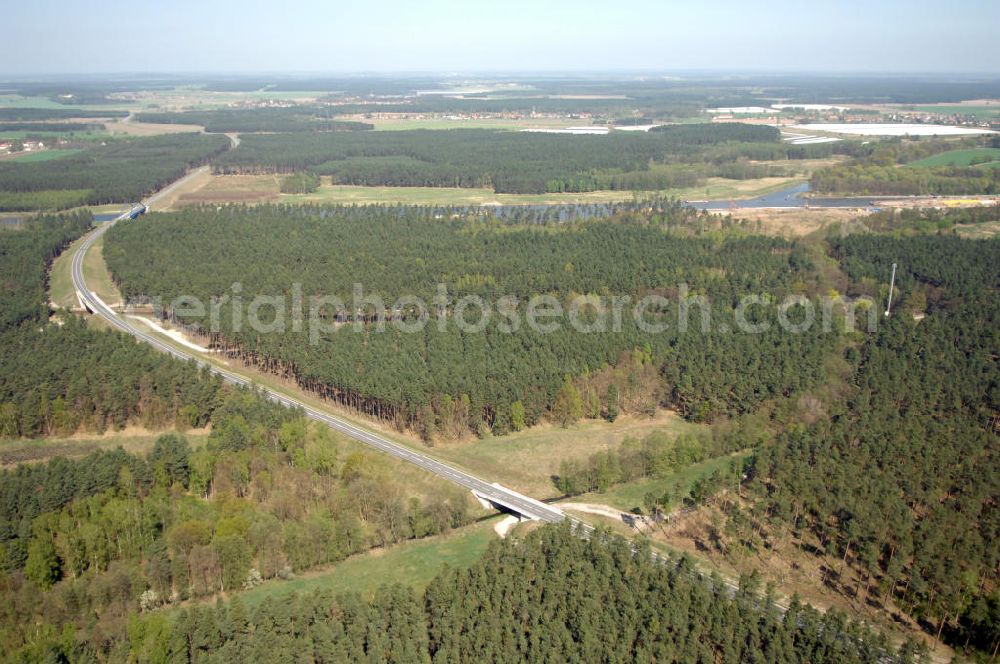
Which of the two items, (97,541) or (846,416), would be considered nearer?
(97,541)

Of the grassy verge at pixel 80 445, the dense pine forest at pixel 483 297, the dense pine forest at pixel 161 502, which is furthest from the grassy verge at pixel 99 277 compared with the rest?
the grassy verge at pixel 80 445

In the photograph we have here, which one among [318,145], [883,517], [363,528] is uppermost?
[318,145]

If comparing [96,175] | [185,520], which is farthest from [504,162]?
[185,520]

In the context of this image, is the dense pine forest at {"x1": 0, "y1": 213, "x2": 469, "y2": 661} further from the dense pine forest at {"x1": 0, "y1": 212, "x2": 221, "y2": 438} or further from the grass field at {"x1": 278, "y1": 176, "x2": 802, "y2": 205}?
the grass field at {"x1": 278, "y1": 176, "x2": 802, "y2": 205}

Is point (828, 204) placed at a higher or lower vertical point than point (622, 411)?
higher

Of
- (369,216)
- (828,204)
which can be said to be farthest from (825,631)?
(828,204)

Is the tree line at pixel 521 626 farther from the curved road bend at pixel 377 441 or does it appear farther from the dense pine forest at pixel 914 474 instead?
the curved road bend at pixel 377 441

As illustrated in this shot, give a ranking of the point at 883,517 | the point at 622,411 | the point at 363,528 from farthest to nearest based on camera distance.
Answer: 1. the point at 622,411
2. the point at 363,528
3. the point at 883,517

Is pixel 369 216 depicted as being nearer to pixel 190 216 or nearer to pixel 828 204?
pixel 190 216

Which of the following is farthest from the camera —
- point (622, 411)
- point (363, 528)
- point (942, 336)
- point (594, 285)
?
point (594, 285)
